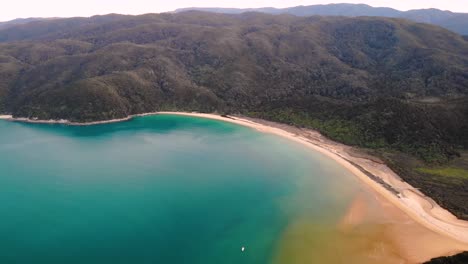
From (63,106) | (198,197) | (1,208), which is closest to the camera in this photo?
(1,208)

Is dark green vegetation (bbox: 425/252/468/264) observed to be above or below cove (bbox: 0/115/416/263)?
above

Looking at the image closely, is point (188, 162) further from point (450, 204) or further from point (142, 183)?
point (450, 204)

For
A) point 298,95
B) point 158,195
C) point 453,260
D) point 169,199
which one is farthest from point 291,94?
point 453,260

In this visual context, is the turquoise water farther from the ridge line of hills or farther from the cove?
the ridge line of hills

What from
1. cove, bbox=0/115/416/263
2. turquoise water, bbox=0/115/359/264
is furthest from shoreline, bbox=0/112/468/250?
turquoise water, bbox=0/115/359/264

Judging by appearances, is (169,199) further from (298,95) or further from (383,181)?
(298,95)

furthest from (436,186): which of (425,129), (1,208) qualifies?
(1,208)
